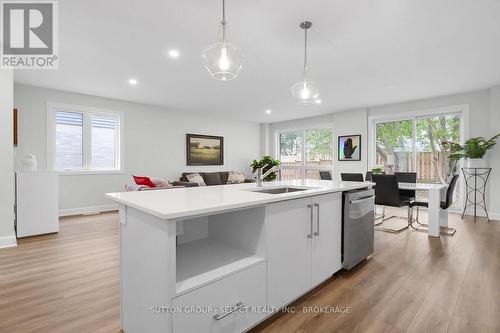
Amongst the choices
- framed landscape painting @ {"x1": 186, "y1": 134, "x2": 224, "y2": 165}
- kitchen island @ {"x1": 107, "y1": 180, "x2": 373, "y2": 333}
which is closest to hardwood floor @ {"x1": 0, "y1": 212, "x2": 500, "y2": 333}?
kitchen island @ {"x1": 107, "y1": 180, "x2": 373, "y2": 333}

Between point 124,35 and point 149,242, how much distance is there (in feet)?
8.21

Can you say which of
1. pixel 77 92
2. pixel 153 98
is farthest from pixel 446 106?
pixel 77 92

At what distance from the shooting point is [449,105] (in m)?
5.23

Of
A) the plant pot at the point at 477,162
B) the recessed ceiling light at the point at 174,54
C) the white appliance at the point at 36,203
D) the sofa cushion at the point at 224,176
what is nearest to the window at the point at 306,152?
the sofa cushion at the point at 224,176

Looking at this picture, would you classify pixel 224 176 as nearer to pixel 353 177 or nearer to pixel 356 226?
pixel 353 177

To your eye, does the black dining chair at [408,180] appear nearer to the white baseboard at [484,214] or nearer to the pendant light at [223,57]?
the white baseboard at [484,214]

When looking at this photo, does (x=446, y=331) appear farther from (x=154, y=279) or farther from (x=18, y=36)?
(x=18, y=36)

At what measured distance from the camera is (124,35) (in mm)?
2754

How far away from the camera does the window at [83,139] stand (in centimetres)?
495

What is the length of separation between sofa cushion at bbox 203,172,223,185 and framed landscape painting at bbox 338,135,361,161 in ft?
11.4

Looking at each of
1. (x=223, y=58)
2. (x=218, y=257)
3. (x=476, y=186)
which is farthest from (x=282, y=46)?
(x=476, y=186)

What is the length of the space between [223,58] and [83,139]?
4633mm

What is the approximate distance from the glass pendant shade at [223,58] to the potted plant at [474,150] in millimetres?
4849

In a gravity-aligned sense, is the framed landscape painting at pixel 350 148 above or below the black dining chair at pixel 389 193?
above
